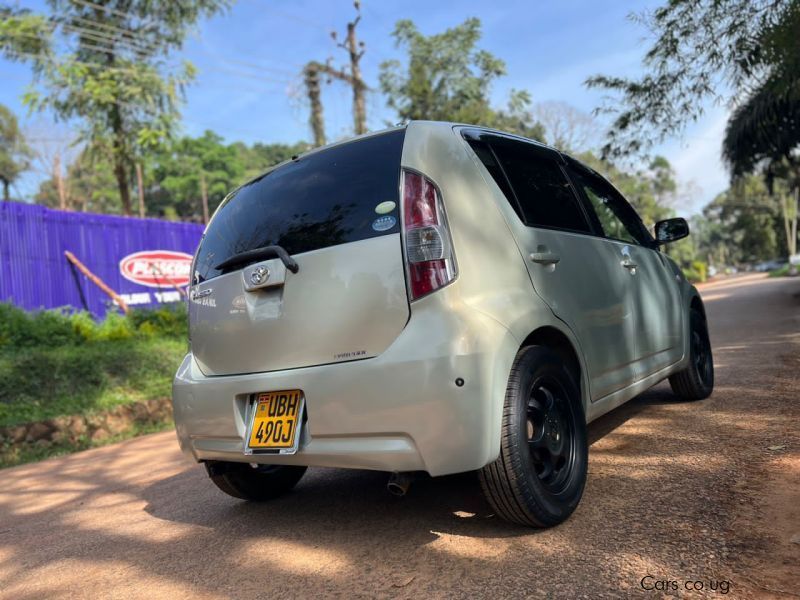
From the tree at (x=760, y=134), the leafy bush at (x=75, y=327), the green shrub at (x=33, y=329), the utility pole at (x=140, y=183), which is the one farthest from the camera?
the utility pole at (x=140, y=183)

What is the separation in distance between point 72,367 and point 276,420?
241 inches

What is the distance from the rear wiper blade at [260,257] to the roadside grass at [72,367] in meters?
4.75

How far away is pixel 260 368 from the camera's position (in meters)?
2.60

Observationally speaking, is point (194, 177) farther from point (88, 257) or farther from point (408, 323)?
point (408, 323)

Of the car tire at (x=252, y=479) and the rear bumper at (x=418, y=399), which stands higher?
the rear bumper at (x=418, y=399)

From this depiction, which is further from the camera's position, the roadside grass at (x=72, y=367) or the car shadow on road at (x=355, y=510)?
the roadside grass at (x=72, y=367)

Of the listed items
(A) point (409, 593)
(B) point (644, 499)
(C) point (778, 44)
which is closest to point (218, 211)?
(A) point (409, 593)

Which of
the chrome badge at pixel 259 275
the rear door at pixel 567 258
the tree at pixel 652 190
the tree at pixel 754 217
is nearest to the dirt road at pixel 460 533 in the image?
the rear door at pixel 567 258

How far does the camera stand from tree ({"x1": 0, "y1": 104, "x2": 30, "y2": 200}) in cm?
4116

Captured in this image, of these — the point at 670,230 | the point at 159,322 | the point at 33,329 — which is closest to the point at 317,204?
the point at 670,230

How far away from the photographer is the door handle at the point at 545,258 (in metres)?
2.69

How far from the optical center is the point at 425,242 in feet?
7.64

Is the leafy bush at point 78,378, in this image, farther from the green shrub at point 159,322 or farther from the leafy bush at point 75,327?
the green shrub at point 159,322

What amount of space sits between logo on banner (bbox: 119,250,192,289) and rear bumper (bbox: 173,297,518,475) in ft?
32.1
